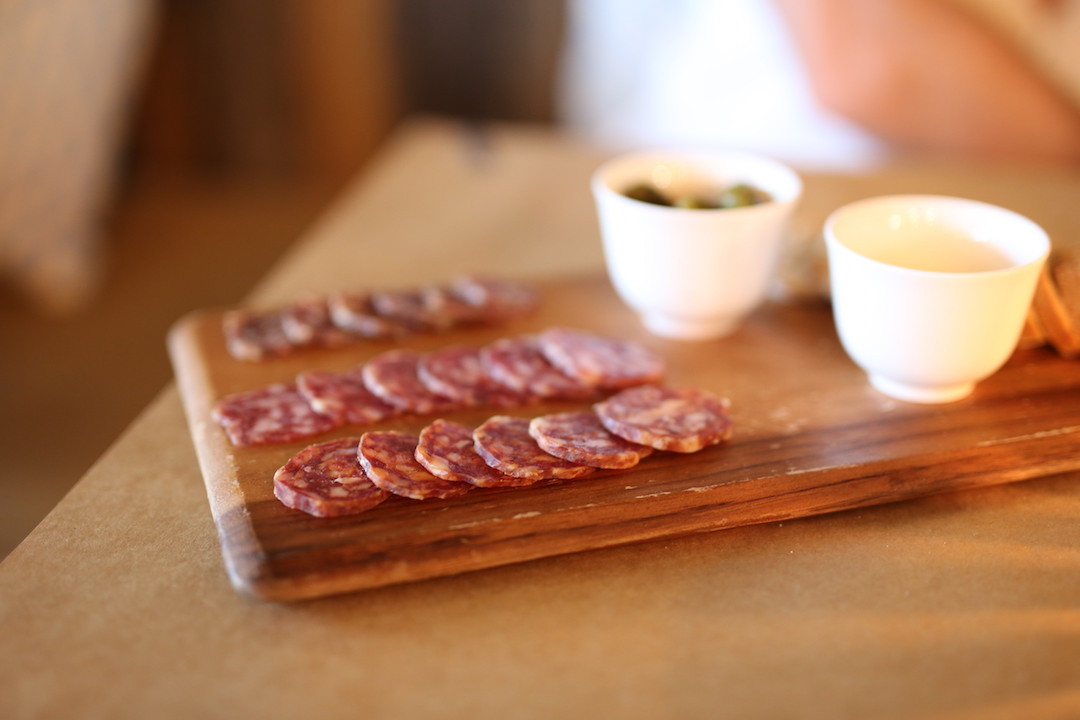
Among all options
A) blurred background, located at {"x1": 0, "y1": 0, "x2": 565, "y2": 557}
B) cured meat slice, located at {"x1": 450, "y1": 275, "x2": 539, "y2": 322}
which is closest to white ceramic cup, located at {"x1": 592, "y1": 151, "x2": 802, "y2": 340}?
cured meat slice, located at {"x1": 450, "y1": 275, "x2": 539, "y2": 322}

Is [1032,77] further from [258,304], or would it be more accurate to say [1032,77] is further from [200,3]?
[200,3]

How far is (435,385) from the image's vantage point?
92cm

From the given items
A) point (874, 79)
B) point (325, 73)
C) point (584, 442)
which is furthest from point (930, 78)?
point (325, 73)

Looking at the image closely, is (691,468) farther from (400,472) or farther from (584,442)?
(400,472)

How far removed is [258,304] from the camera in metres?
1.21

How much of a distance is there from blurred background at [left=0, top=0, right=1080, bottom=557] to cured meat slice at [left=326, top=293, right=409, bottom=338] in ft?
1.07

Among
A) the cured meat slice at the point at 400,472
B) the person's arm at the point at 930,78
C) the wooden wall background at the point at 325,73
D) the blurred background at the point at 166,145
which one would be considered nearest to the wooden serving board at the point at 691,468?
the cured meat slice at the point at 400,472

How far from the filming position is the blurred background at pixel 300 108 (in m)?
1.65

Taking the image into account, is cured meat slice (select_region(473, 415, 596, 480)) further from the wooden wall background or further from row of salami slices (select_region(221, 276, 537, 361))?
Answer: the wooden wall background

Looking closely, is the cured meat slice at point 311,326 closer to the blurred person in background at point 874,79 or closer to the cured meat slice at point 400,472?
the cured meat slice at point 400,472

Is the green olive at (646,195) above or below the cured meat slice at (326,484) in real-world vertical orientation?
above

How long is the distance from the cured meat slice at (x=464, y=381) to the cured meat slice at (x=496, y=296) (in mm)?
127

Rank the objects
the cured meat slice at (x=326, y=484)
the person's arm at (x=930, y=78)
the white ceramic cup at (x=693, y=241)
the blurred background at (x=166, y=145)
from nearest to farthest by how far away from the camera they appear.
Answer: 1. the cured meat slice at (x=326, y=484)
2. the white ceramic cup at (x=693, y=241)
3. the person's arm at (x=930, y=78)
4. the blurred background at (x=166, y=145)

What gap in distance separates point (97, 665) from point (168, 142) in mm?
2852
